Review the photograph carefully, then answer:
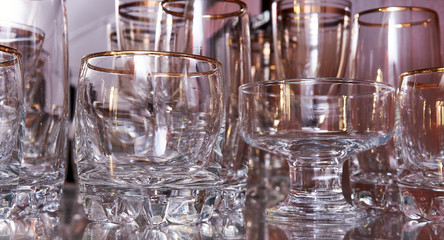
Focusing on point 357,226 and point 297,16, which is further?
point 297,16

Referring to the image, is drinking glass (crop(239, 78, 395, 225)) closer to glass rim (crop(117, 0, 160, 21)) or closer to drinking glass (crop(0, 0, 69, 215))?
drinking glass (crop(0, 0, 69, 215))

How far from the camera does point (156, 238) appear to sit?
387 mm

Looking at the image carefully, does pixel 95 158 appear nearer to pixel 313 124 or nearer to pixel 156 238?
pixel 156 238

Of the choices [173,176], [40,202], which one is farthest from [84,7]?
[173,176]

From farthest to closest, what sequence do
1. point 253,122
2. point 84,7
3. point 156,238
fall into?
point 84,7 → point 253,122 → point 156,238

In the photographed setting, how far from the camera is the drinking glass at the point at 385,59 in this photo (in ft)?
1.86

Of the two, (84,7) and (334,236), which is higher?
(84,7)

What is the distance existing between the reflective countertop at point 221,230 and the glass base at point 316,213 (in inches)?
0.4

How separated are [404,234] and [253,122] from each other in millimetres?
165

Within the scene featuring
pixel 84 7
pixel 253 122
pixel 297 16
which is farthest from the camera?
pixel 84 7

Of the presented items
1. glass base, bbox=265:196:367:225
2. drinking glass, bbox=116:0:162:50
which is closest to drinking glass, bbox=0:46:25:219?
glass base, bbox=265:196:367:225

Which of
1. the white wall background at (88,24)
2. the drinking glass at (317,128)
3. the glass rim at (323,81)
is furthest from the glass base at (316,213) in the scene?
the white wall background at (88,24)

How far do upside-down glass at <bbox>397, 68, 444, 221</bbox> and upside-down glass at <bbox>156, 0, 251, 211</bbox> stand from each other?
6.2 inches

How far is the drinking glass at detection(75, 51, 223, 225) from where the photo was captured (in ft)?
1.36
